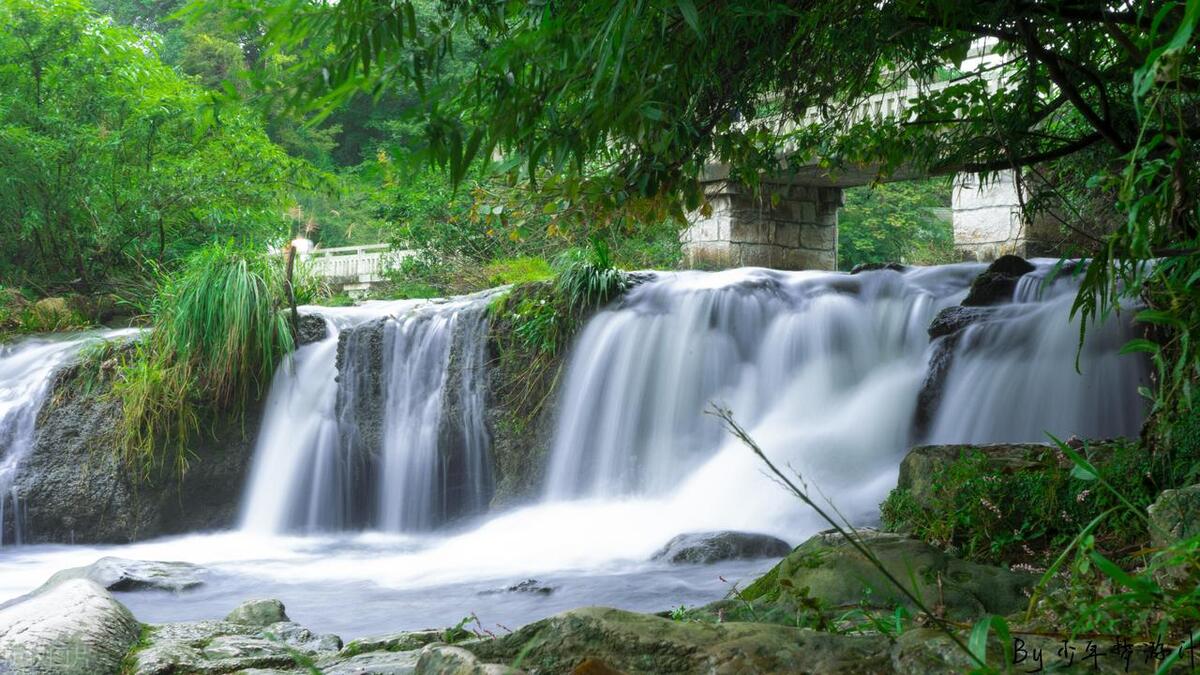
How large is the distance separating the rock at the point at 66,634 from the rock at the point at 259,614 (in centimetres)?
70

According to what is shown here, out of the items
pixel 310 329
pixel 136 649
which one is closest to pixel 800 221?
pixel 310 329

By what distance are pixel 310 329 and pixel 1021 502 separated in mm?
7386

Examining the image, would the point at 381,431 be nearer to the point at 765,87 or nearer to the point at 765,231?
the point at 765,231

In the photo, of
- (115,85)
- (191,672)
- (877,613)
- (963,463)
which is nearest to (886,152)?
(963,463)

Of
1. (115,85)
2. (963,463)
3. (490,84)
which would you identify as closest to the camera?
(490,84)

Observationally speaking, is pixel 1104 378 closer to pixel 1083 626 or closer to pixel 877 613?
pixel 877 613

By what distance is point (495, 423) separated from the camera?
919 cm

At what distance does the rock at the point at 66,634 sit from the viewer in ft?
12.2

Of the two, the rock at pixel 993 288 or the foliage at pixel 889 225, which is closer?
the rock at pixel 993 288

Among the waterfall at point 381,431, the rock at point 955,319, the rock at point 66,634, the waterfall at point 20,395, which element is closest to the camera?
the rock at point 66,634

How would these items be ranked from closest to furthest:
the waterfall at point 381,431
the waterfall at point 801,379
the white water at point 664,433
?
the white water at point 664,433, the waterfall at point 801,379, the waterfall at point 381,431

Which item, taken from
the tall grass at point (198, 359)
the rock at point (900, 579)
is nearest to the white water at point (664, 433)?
the tall grass at point (198, 359)

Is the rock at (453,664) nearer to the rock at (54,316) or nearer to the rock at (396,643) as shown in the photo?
the rock at (396,643)

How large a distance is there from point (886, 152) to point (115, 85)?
1265 centimetres
